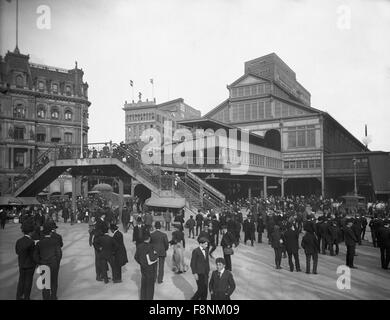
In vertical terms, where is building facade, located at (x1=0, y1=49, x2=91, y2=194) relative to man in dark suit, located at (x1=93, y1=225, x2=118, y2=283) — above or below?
above

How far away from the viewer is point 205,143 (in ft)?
121

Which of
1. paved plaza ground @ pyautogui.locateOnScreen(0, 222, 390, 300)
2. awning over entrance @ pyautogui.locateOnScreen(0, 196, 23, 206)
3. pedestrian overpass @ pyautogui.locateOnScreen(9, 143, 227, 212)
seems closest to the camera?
paved plaza ground @ pyautogui.locateOnScreen(0, 222, 390, 300)

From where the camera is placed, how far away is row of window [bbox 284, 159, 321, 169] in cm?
5300

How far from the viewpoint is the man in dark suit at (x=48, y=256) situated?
8.75m

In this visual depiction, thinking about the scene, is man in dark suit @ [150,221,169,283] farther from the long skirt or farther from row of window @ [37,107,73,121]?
row of window @ [37,107,73,121]

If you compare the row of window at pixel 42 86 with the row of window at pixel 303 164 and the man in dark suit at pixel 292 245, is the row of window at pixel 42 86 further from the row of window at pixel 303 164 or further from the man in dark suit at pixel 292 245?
the man in dark suit at pixel 292 245

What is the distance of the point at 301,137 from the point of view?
5397 centimetres

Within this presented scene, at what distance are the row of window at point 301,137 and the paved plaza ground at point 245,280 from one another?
130 feet

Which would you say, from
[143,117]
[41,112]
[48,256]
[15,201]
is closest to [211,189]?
[15,201]

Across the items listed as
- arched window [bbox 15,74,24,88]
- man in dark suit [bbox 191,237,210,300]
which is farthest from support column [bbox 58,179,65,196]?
man in dark suit [bbox 191,237,210,300]

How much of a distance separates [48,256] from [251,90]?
2032 inches

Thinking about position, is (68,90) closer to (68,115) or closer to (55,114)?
(68,115)
